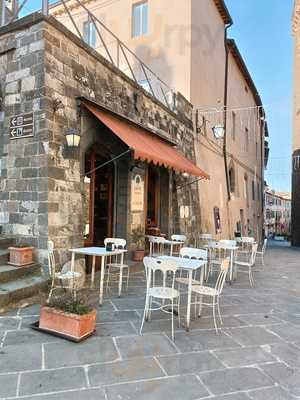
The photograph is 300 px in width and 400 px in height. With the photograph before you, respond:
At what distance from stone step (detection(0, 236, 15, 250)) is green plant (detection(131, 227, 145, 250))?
292 cm

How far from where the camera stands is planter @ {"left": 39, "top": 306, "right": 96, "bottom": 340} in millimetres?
3576

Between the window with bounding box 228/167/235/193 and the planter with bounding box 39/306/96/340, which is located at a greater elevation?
the window with bounding box 228/167/235/193

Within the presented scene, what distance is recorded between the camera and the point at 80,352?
131 inches

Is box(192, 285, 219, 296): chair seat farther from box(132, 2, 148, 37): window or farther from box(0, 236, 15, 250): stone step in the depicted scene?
box(132, 2, 148, 37): window

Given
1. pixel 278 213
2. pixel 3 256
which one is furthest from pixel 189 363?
pixel 278 213

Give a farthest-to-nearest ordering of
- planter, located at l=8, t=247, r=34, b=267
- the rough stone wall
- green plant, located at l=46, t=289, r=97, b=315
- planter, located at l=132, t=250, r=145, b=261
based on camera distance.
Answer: planter, located at l=132, t=250, r=145, b=261, the rough stone wall, planter, located at l=8, t=247, r=34, b=267, green plant, located at l=46, t=289, r=97, b=315

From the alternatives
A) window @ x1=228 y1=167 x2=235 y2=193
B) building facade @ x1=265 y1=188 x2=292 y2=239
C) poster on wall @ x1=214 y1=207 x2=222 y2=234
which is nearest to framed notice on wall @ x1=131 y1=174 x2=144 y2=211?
poster on wall @ x1=214 y1=207 x2=222 y2=234

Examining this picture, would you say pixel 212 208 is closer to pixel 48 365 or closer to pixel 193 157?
pixel 193 157

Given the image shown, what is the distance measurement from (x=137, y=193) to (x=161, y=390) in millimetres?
5636

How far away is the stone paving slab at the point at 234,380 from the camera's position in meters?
2.78

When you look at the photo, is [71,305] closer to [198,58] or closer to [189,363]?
[189,363]

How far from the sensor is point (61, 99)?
5609 mm

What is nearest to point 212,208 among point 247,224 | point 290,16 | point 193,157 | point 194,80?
point 193,157

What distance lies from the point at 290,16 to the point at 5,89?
1905cm
